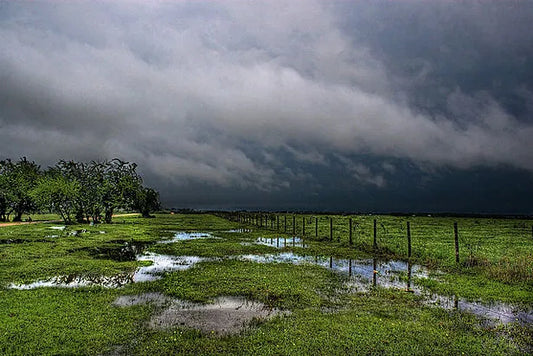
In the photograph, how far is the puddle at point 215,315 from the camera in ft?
31.9

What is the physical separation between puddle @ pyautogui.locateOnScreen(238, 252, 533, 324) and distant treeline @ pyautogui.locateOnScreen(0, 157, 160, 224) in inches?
1914

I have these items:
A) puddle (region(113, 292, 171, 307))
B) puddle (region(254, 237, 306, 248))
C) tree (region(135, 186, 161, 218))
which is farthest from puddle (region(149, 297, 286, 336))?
tree (region(135, 186, 161, 218))

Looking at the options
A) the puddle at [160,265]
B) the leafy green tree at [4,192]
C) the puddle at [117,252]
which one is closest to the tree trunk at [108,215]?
the leafy green tree at [4,192]

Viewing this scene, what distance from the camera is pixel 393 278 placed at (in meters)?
17.0

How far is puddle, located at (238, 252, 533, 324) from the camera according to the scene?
38.1ft

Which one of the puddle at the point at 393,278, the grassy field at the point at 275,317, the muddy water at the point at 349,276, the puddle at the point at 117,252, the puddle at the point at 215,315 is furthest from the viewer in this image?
the puddle at the point at 117,252

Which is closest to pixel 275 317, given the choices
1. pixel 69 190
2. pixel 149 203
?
pixel 69 190

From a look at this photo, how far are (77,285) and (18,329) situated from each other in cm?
539

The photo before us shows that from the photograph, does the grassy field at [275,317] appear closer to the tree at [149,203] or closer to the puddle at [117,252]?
the puddle at [117,252]

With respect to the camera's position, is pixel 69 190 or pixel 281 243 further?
pixel 69 190

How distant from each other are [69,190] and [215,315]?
5697cm

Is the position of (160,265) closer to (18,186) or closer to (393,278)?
(393,278)

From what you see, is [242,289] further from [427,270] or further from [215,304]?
[427,270]

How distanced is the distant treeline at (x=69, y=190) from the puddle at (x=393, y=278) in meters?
48.6
